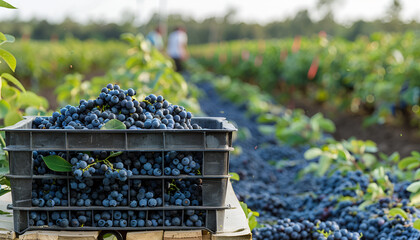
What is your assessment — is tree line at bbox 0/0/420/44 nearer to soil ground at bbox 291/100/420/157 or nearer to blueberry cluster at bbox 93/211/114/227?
soil ground at bbox 291/100/420/157

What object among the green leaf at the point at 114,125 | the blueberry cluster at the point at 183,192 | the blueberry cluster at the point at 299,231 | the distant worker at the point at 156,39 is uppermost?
the distant worker at the point at 156,39

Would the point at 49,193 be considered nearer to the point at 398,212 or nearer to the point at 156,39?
the point at 398,212

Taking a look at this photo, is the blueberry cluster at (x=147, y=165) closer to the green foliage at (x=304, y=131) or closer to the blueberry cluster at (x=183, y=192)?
the blueberry cluster at (x=183, y=192)

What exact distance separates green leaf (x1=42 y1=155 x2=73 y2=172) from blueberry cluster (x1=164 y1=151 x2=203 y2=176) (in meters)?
0.36

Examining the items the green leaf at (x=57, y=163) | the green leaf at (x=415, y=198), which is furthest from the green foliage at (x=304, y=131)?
the green leaf at (x=57, y=163)

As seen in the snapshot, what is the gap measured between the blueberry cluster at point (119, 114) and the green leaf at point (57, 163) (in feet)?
0.40

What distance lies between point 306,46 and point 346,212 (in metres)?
9.71

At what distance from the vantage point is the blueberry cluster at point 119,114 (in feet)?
5.44

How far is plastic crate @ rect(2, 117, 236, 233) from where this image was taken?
1.56 metres

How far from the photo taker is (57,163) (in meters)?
1.57

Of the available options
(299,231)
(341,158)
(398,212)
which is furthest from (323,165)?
(299,231)

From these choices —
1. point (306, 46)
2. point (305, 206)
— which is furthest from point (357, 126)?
point (306, 46)

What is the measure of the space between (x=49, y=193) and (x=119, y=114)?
0.40 m

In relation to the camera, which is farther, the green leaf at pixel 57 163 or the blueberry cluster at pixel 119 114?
the blueberry cluster at pixel 119 114
